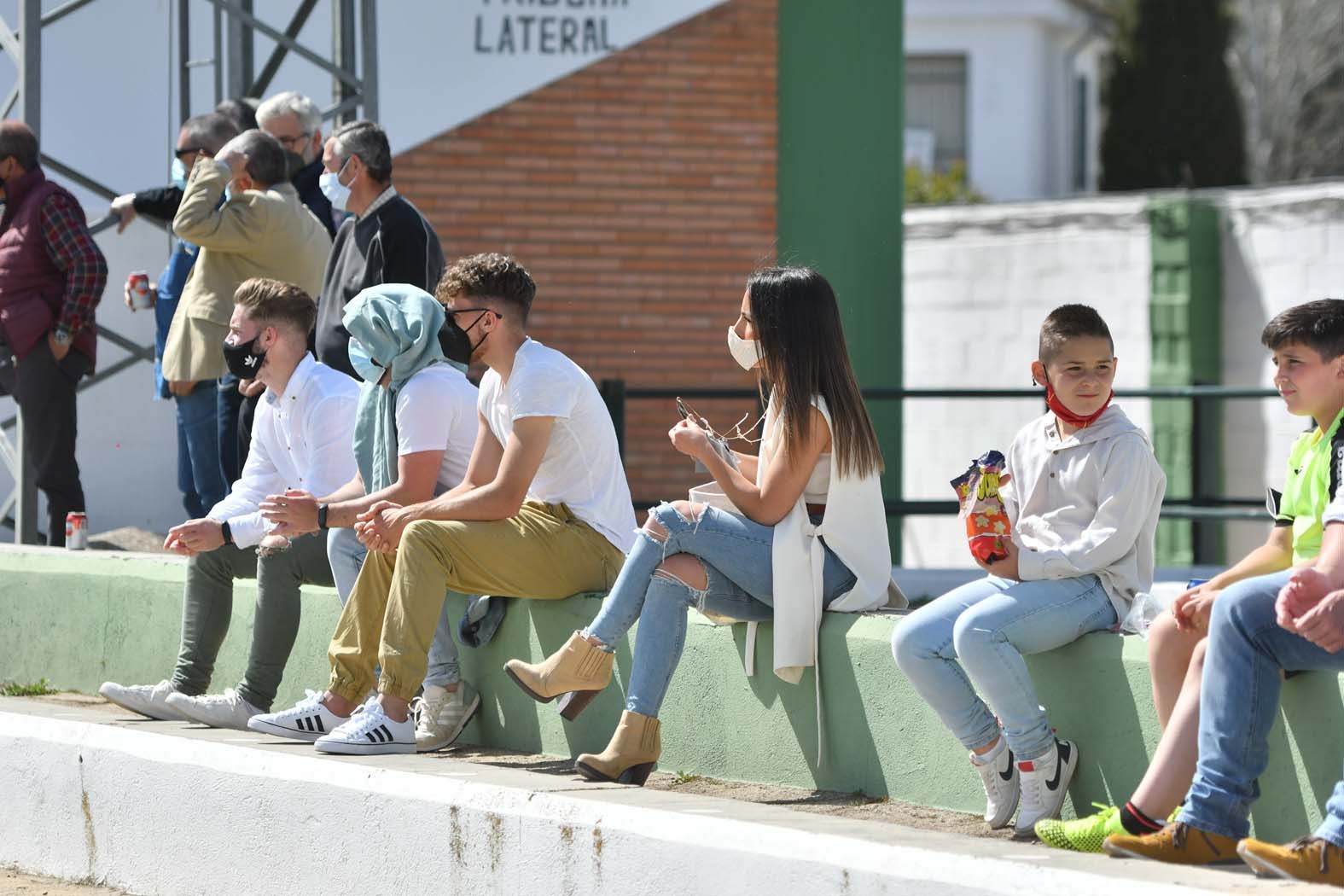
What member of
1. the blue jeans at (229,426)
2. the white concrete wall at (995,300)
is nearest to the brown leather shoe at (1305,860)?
the blue jeans at (229,426)

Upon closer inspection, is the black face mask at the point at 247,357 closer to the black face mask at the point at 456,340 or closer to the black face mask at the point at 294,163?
the black face mask at the point at 456,340

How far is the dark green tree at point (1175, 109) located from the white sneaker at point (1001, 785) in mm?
26506

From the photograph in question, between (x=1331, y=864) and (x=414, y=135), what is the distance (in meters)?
9.34

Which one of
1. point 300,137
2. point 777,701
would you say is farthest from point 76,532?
point 777,701

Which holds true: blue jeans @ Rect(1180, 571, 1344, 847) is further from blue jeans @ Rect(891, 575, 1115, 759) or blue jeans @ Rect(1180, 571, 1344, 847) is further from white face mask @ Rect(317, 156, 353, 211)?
white face mask @ Rect(317, 156, 353, 211)

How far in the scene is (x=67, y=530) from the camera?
836 centimetres

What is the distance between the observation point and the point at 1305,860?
3949 mm

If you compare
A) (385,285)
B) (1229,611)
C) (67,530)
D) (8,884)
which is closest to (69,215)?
(67,530)

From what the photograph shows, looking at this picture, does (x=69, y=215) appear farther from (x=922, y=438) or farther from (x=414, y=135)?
(x=922, y=438)

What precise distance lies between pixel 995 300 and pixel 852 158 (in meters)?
4.93

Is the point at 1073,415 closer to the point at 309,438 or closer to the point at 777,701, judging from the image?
the point at 777,701

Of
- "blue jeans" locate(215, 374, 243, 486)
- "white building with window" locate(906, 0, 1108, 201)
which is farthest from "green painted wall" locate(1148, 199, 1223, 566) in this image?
"white building with window" locate(906, 0, 1108, 201)

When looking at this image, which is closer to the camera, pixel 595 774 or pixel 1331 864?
pixel 1331 864

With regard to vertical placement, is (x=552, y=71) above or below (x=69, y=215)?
above
